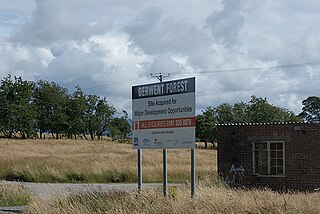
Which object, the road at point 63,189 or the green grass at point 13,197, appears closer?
the road at point 63,189

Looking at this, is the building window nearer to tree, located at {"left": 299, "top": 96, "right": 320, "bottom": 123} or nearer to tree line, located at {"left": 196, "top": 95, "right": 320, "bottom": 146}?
tree line, located at {"left": 196, "top": 95, "right": 320, "bottom": 146}

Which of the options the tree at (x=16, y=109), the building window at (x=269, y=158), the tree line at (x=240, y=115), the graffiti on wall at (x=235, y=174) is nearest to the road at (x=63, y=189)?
the graffiti on wall at (x=235, y=174)

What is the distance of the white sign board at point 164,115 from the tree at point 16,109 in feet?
241

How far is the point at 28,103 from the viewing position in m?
92.0

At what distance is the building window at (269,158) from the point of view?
24.5 m

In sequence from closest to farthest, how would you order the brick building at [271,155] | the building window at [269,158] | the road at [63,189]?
the road at [63,189], the brick building at [271,155], the building window at [269,158]

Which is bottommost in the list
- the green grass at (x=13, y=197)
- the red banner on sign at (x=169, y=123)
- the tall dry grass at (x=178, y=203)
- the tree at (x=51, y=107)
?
the green grass at (x=13, y=197)

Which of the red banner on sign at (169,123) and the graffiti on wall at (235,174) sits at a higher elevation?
the red banner on sign at (169,123)

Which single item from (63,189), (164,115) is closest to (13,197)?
(63,189)

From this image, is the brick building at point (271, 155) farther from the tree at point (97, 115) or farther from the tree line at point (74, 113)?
the tree at point (97, 115)

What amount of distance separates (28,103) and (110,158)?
2037 inches

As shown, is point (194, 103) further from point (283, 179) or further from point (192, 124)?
point (283, 179)

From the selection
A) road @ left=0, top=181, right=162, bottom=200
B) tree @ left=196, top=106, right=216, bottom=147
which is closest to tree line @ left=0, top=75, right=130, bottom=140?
tree @ left=196, top=106, right=216, bottom=147

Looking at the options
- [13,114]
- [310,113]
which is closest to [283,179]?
[13,114]
